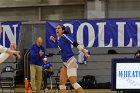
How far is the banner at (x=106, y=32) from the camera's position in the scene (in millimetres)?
15633

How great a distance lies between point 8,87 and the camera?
53.1ft

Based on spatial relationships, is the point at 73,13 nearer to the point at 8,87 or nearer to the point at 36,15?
the point at 36,15

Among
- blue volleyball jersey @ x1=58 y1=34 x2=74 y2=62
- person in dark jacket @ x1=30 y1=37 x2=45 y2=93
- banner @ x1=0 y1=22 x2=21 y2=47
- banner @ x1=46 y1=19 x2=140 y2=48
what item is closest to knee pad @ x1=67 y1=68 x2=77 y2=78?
blue volleyball jersey @ x1=58 y1=34 x2=74 y2=62

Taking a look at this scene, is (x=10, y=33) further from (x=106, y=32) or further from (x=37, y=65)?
(x=106, y=32)

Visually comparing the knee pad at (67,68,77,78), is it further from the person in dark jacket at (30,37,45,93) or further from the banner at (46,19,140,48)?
the banner at (46,19,140,48)

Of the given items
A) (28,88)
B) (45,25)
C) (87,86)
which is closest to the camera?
(28,88)

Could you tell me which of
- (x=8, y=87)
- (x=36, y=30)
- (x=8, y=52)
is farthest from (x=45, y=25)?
(x=8, y=52)

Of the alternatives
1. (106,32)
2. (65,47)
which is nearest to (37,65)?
(65,47)

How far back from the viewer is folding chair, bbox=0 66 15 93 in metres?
15.4

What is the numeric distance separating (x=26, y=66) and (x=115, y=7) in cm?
506

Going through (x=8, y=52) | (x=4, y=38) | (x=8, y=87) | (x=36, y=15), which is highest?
(x=36, y=15)

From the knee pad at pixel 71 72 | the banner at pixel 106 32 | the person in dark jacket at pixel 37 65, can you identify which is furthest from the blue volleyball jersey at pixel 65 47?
the banner at pixel 106 32

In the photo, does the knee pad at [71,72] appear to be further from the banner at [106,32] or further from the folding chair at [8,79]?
the banner at [106,32]

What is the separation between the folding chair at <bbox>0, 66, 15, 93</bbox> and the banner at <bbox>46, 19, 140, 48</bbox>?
7.28 ft
